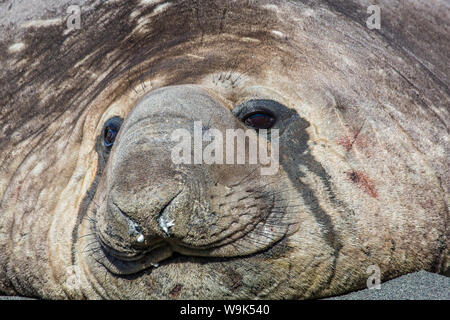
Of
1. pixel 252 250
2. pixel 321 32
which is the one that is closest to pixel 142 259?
pixel 252 250

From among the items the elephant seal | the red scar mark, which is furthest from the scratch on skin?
the red scar mark

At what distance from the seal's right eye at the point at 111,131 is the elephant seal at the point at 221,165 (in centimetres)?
1

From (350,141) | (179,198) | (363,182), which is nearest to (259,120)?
(350,141)

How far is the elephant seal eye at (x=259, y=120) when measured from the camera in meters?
3.34

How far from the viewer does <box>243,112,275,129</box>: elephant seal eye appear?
10.9 ft

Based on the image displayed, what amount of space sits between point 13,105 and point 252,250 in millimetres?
2216

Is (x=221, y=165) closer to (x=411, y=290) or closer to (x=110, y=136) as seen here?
(x=110, y=136)

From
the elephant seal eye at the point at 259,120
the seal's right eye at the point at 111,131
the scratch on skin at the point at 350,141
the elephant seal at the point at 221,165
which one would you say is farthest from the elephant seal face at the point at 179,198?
→ the seal's right eye at the point at 111,131

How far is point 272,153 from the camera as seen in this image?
Answer: 3.13 meters

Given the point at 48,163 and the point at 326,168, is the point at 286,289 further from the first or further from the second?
the point at 48,163

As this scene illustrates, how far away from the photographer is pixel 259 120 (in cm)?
336

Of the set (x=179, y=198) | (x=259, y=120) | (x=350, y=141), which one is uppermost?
(x=259, y=120)

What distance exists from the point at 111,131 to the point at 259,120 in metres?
0.88

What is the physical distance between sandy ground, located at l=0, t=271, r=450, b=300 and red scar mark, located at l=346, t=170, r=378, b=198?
44 centimetres
